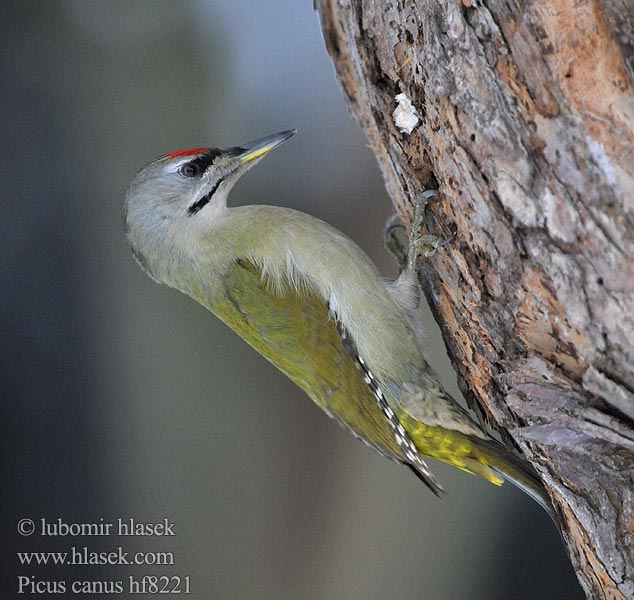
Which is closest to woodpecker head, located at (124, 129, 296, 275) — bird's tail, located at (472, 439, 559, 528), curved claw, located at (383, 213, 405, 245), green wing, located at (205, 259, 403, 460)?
green wing, located at (205, 259, 403, 460)

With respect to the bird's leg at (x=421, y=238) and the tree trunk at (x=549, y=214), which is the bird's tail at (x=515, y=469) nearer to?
the tree trunk at (x=549, y=214)

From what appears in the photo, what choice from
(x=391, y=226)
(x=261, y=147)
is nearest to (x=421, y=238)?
(x=391, y=226)

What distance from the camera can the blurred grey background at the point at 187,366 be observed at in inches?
126

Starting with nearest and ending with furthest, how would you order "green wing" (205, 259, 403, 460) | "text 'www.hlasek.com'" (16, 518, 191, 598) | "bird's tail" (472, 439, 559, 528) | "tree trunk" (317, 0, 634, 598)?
"tree trunk" (317, 0, 634, 598), "bird's tail" (472, 439, 559, 528), "green wing" (205, 259, 403, 460), "text 'www.hlasek.com'" (16, 518, 191, 598)

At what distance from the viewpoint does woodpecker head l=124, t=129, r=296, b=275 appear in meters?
2.44

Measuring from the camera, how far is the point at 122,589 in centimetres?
323

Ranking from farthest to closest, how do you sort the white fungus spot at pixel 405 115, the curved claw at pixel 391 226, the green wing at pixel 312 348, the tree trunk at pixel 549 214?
the curved claw at pixel 391 226, the green wing at pixel 312 348, the white fungus spot at pixel 405 115, the tree trunk at pixel 549 214

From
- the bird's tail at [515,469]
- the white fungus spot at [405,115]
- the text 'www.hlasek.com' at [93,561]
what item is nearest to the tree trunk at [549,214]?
the white fungus spot at [405,115]

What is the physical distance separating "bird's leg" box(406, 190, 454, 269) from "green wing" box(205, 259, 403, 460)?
361 millimetres

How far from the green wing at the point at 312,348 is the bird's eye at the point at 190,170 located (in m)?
0.38

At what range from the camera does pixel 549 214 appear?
1455 mm

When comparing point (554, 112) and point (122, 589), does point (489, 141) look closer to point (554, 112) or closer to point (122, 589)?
point (554, 112)

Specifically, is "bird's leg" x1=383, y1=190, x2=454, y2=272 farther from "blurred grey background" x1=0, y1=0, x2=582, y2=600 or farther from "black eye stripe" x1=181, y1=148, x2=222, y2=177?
"blurred grey background" x1=0, y1=0, x2=582, y2=600

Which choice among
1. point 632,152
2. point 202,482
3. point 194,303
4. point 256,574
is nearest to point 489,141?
point 632,152
